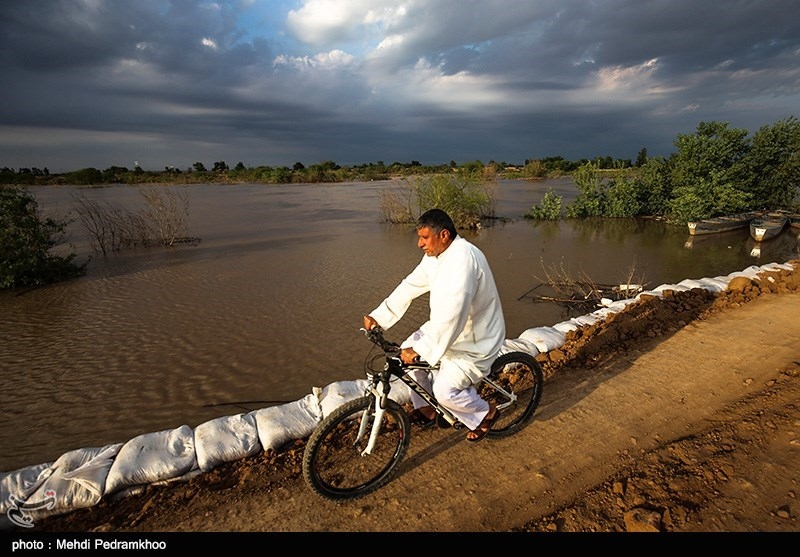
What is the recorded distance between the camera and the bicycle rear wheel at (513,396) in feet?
9.53

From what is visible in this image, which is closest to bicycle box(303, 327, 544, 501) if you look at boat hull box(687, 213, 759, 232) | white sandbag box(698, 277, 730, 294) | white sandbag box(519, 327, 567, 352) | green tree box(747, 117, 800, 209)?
white sandbag box(519, 327, 567, 352)

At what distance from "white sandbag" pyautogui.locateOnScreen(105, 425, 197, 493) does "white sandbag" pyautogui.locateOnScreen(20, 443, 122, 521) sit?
2.3 inches

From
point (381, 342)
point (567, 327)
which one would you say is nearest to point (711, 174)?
point (567, 327)

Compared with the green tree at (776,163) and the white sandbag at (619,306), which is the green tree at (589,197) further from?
the white sandbag at (619,306)

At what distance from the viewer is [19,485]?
231 centimetres

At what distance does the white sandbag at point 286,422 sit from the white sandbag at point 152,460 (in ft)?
1.56

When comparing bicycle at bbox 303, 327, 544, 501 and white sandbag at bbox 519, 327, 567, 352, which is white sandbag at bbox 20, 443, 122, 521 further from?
white sandbag at bbox 519, 327, 567, 352

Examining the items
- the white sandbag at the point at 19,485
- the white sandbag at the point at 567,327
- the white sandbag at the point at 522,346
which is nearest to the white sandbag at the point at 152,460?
the white sandbag at the point at 19,485

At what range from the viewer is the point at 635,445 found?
9.20 ft

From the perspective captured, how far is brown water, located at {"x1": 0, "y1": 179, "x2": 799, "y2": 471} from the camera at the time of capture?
4.23 metres

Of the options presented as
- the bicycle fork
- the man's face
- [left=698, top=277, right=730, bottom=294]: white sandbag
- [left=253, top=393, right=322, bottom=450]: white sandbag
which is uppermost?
the man's face

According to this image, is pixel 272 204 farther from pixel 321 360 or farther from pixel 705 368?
pixel 705 368

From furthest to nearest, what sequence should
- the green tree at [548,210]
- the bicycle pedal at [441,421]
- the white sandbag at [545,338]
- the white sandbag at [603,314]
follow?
the green tree at [548,210] < the white sandbag at [603,314] < the white sandbag at [545,338] < the bicycle pedal at [441,421]
